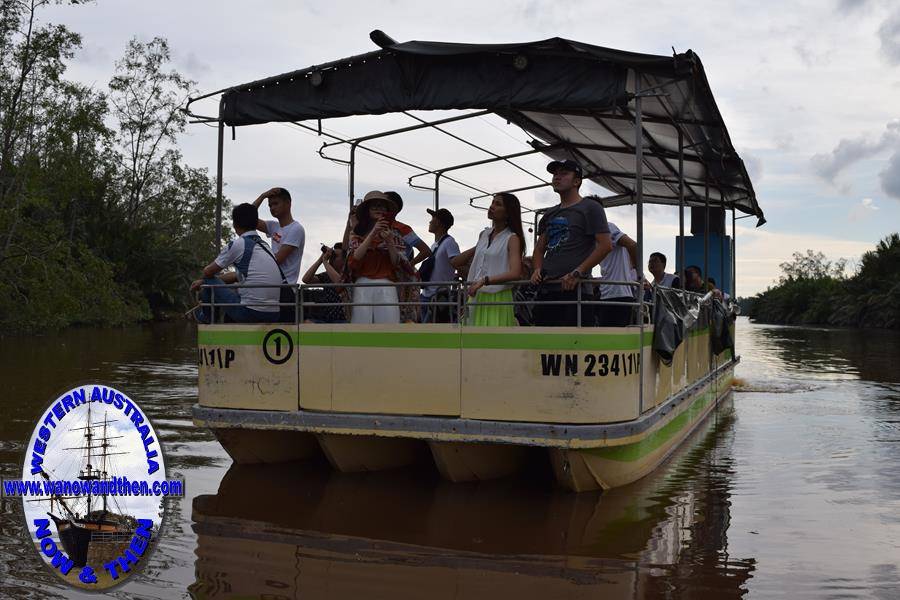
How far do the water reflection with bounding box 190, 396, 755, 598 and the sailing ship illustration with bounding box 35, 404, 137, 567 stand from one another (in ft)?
1.96

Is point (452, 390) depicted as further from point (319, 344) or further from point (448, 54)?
point (448, 54)

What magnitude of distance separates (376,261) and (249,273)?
1.06 meters

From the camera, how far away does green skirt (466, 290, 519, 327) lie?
23.6 feet

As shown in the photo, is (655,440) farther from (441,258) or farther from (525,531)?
(441,258)

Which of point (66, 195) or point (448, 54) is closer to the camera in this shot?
point (448, 54)

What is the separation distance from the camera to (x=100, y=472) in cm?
410

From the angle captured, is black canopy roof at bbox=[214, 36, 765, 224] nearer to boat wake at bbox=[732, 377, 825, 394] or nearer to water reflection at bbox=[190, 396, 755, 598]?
water reflection at bbox=[190, 396, 755, 598]

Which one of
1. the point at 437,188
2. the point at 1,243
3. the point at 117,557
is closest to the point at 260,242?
the point at 117,557

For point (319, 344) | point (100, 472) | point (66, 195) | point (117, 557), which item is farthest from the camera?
point (66, 195)

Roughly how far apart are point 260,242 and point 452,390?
6.97 feet

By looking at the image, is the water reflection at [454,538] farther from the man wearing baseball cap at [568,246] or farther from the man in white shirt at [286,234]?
the man in white shirt at [286,234]

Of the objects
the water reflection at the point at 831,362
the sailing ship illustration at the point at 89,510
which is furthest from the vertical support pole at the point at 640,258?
the water reflection at the point at 831,362

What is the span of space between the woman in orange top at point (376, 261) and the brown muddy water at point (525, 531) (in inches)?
54.2

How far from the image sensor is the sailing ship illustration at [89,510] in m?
4.08
